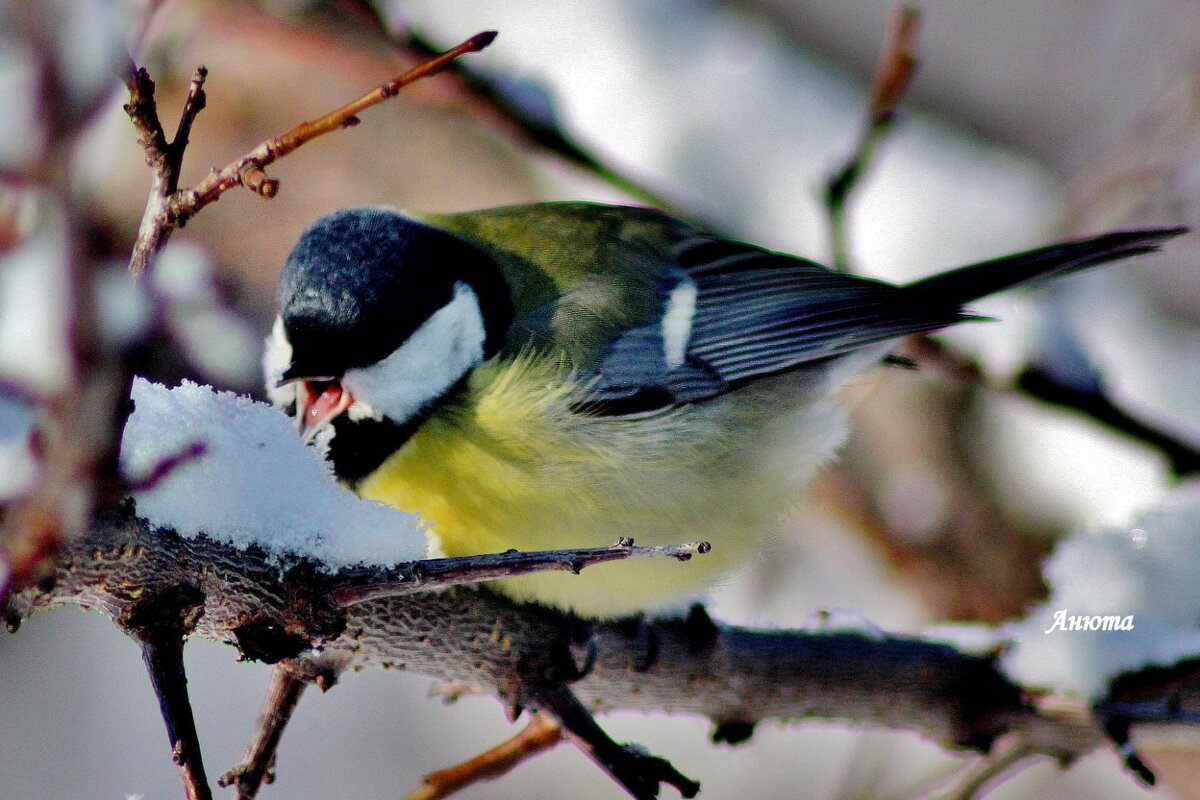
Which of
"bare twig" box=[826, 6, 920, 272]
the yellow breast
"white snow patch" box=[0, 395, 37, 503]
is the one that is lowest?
"white snow patch" box=[0, 395, 37, 503]

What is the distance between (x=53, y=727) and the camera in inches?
129

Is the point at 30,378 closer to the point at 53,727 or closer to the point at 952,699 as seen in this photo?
the point at 952,699

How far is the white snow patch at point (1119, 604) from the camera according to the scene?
148 cm

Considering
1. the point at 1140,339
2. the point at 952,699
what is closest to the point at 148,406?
the point at 952,699

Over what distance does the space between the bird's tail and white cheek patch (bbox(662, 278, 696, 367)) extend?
0.34m

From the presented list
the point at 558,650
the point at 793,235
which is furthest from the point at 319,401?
the point at 793,235

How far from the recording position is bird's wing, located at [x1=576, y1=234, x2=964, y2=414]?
1589mm

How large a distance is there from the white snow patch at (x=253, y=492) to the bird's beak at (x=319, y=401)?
0.33m

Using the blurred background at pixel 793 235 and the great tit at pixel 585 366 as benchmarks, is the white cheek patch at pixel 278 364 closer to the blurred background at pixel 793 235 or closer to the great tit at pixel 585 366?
the great tit at pixel 585 366

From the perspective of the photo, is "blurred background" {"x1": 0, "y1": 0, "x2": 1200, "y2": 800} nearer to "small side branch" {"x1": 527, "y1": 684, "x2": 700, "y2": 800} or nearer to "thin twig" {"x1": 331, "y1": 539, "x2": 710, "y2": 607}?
"small side branch" {"x1": 527, "y1": 684, "x2": 700, "y2": 800}

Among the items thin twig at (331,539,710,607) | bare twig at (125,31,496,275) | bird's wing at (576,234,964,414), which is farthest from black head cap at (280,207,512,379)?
bare twig at (125,31,496,275)

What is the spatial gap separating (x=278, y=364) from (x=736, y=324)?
750mm

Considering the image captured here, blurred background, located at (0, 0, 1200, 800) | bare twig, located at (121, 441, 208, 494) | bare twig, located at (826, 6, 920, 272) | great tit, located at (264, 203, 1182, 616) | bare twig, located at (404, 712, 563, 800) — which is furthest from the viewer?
blurred background, located at (0, 0, 1200, 800)

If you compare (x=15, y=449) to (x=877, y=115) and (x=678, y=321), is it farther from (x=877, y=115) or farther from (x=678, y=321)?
(x=877, y=115)
